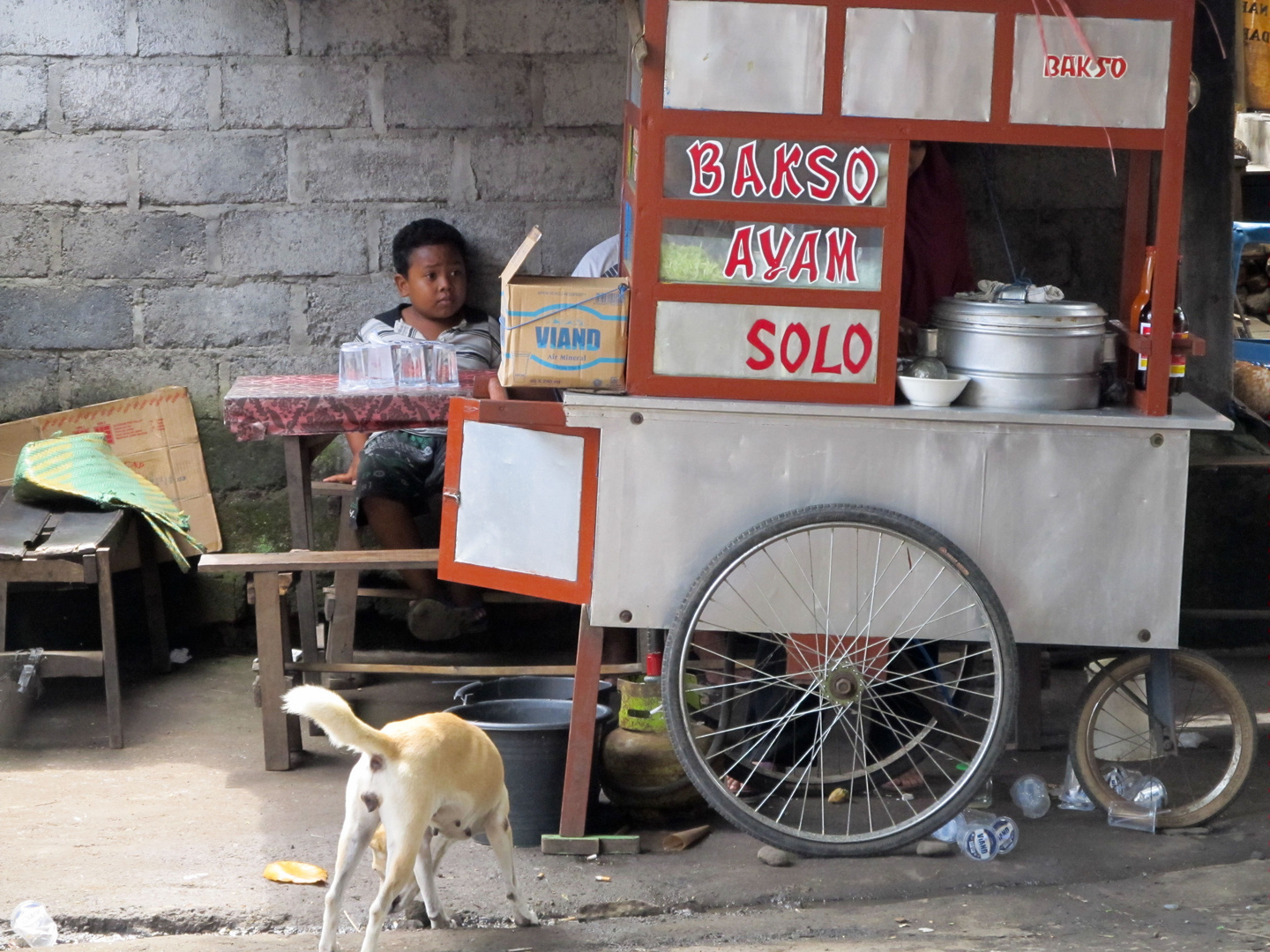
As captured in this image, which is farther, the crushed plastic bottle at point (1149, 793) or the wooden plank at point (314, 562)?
the wooden plank at point (314, 562)

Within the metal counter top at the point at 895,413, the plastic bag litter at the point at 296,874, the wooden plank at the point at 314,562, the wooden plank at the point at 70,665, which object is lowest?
the plastic bag litter at the point at 296,874

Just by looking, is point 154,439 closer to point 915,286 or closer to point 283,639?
point 283,639

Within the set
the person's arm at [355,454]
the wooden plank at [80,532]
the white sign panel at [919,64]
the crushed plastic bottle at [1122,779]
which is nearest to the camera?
the white sign panel at [919,64]

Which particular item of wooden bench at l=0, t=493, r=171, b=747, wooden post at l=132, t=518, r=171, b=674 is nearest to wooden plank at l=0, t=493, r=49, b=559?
wooden bench at l=0, t=493, r=171, b=747

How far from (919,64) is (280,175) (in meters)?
2.80

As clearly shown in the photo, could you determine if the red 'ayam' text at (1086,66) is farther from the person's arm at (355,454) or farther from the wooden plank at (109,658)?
the wooden plank at (109,658)

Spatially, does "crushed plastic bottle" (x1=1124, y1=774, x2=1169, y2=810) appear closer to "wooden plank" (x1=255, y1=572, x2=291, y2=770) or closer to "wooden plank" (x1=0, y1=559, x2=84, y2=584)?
"wooden plank" (x1=255, y1=572, x2=291, y2=770)

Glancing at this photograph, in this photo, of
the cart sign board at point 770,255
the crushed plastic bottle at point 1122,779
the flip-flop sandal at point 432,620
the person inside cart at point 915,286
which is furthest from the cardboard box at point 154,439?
the crushed plastic bottle at point 1122,779

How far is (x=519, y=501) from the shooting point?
392 cm

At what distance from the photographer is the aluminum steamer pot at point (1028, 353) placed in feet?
12.2

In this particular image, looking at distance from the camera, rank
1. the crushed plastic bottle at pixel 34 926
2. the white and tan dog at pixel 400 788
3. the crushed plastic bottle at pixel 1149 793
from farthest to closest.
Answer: the crushed plastic bottle at pixel 1149 793 < the crushed plastic bottle at pixel 34 926 < the white and tan dog at pixel 400 788

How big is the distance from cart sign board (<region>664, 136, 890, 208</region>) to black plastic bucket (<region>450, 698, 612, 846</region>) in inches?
57.3

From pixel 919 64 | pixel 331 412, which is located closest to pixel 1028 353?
pixel 919 64

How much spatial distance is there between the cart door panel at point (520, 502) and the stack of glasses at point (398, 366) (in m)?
0.90
